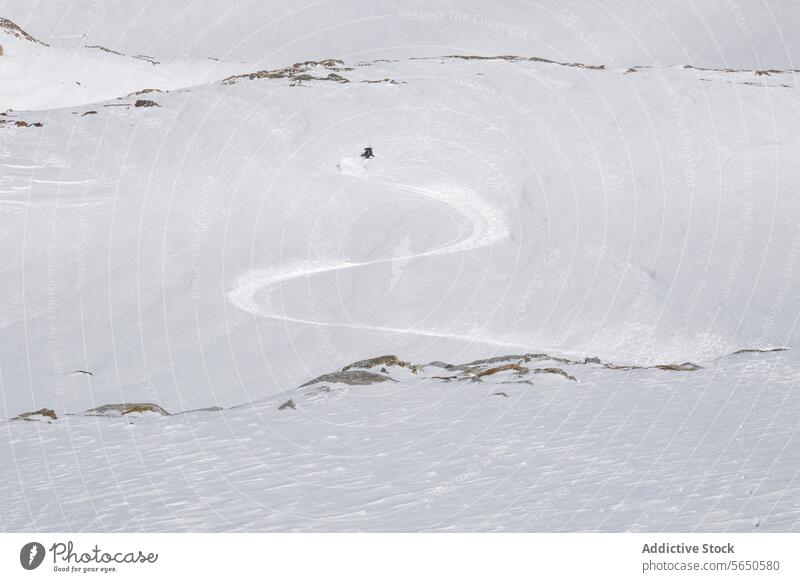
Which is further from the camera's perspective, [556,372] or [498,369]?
[498,369]

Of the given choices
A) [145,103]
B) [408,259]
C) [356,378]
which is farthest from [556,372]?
[145,103]

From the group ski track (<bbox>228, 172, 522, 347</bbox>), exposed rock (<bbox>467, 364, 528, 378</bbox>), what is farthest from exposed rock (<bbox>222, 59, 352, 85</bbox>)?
exposed rock (<bbox>467, 364, 528, 378</bbox>)

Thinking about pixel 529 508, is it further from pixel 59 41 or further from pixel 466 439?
pixel 59 41

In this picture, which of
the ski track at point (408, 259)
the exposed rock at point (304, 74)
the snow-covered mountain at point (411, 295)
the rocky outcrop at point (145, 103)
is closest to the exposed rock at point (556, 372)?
the snow-covered mountain at point (411, 295)

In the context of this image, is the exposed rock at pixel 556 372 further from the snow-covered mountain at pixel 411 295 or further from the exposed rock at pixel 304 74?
the exposed rock at pixel 304 74

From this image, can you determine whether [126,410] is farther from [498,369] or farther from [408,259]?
[408,259]

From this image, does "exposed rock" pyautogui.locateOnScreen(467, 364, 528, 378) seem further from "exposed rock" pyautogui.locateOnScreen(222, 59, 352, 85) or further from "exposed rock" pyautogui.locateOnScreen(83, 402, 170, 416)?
"exposed rock" pyautogui.locateOnScreen(222, 59, 352, 85)
